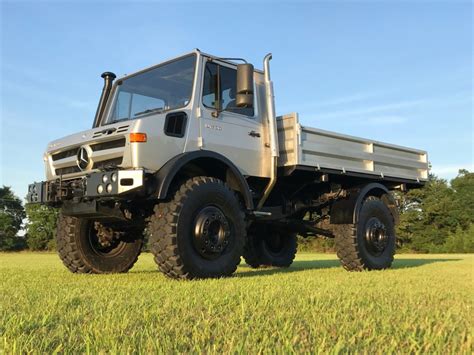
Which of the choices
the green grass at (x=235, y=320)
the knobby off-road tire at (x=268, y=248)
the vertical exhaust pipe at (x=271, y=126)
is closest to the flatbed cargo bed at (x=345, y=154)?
the vertical exhaust pipe at (x=271, y=126)

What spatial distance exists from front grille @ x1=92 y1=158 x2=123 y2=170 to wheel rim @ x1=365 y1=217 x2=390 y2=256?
14.6 feet

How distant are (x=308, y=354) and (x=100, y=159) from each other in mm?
4304

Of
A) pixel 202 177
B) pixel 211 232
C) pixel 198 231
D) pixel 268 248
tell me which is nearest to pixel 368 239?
pixel 268 248

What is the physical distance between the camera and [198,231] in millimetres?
5504

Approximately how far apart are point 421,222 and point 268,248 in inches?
1947

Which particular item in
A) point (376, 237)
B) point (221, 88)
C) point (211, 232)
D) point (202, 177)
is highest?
point (221, 88)

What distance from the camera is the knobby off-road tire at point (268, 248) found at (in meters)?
9.30

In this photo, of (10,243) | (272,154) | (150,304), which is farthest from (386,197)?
(10,243)

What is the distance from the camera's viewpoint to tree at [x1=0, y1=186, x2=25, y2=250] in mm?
59050

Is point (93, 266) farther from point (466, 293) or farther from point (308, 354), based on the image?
point (308, 354)

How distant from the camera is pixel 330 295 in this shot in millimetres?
3846

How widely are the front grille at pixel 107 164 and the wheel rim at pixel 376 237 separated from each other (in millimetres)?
4457

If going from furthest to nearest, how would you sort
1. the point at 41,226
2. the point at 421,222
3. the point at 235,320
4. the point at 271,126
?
the point at 41,226
the point at 421,222
the point at 271,126
the point at 235,320

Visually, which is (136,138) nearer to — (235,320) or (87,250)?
(87,250)
